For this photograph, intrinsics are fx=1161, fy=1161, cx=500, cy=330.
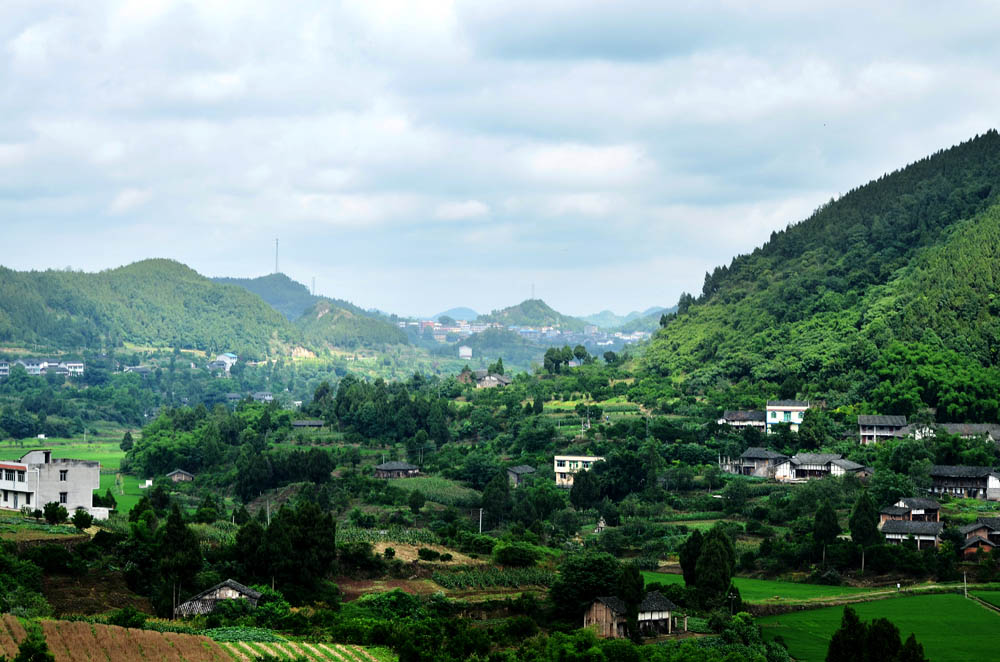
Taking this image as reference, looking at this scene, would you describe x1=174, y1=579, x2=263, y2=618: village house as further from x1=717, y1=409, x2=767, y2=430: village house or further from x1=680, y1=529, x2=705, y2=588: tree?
x1=717, y1=409, x2=767, y2=430: village house

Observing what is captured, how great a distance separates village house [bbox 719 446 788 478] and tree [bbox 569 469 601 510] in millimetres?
9448

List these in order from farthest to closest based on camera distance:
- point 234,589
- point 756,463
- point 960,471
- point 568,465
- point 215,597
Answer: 1. point 568,465
2. point 756,463
3. point 960,471
4. point 234,589
5. point 215,597

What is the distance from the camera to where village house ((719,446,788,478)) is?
63656 millimetres

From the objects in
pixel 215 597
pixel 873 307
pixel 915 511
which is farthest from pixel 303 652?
pixel 873 307

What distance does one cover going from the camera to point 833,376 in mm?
74500

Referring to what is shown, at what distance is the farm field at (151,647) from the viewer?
27.3m

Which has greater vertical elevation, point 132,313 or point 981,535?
point 132,313

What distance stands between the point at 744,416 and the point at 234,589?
42.4 meters

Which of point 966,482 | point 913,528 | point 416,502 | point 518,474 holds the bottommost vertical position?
point 416,502

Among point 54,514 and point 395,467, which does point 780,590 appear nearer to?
point 54,514

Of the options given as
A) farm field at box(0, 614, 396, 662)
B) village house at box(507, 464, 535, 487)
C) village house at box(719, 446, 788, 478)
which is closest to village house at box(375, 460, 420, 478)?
village house at box(507, 464, 535, 487)

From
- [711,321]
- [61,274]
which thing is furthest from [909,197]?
[61,274]

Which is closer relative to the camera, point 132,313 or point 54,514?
point 54,514

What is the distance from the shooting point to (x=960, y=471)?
55719 millimetres
